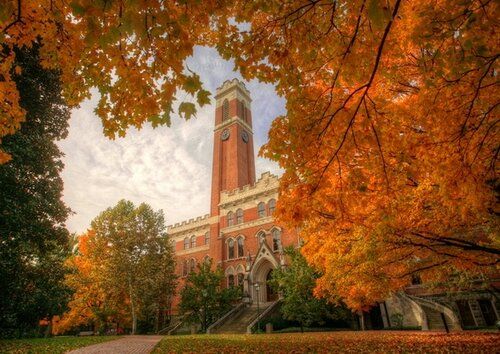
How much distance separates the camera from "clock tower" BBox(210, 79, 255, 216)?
35438mm

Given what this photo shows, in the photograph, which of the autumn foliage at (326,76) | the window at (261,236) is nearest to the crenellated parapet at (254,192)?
the window at (261,236)

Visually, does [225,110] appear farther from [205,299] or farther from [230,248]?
[205,299]

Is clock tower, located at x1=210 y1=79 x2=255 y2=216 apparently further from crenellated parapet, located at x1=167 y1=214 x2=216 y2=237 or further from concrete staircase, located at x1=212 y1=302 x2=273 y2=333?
concrete staircase, located at x1=212 y1=302 x2=273 y2=333

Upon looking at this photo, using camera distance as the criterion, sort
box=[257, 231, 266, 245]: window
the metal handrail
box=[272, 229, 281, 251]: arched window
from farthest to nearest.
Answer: box=[257, 231, 266, 245]: window, box=[272, 229, 281, 251]: arched window, the metal handrail

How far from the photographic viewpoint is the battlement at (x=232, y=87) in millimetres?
41438

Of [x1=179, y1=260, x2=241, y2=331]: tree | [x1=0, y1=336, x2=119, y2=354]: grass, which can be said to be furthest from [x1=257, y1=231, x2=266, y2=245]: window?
[x1=0, y1=336, x2=119, y2=354]: grass

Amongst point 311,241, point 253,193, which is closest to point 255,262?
point 253,193

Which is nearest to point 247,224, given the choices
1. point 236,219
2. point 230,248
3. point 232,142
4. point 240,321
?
point 236,219

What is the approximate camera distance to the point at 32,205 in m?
12.1

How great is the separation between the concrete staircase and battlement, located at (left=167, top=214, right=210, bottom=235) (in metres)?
14.1

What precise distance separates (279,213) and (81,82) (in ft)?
14.6

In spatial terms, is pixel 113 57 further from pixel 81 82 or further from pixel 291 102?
pixel 291 102

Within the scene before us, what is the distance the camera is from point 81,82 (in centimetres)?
526

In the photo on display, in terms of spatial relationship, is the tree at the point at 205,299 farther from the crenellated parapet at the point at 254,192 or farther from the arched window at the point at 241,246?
the crenellated parapet at the point at 254,192
